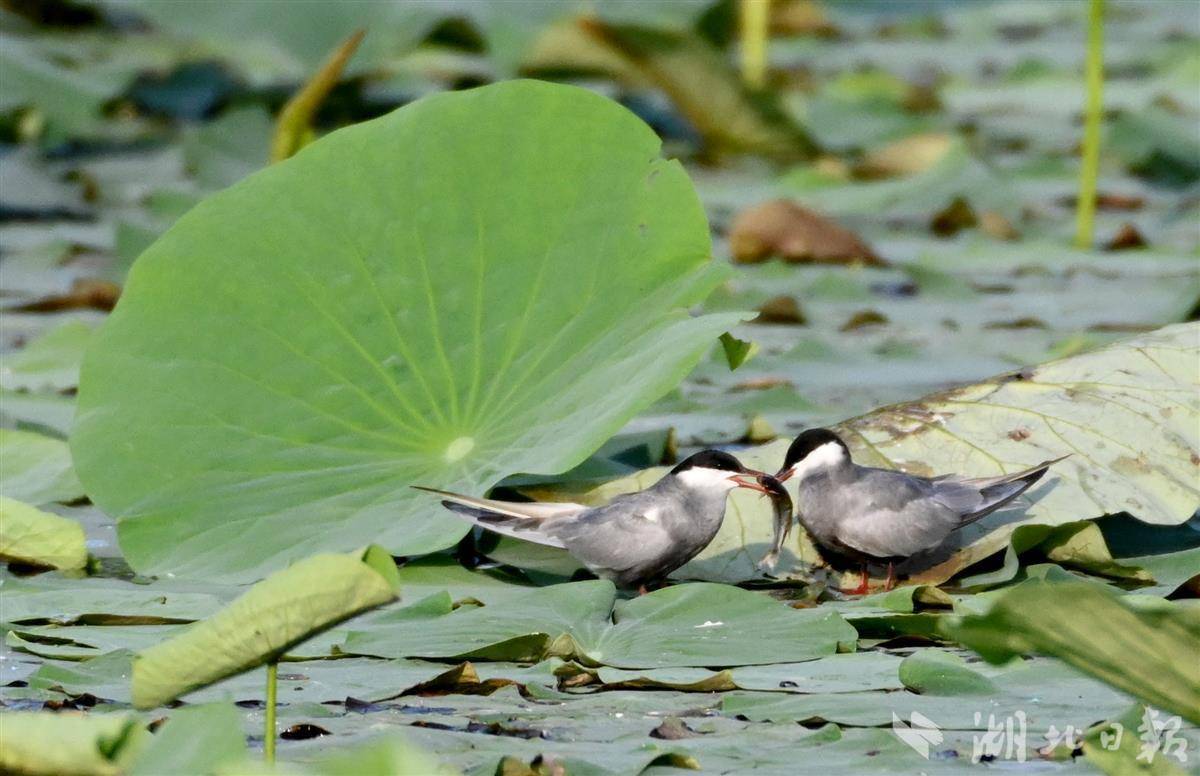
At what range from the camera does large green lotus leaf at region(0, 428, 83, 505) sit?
255 cm

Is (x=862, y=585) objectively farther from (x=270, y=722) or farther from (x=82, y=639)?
(x=270, y=722)

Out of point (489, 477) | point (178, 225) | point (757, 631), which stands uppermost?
point (178, 225)

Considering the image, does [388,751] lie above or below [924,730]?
above

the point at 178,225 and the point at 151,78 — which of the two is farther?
the point at 151,78

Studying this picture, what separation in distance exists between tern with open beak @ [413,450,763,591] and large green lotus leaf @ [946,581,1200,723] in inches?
42.0

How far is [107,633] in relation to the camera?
1.96 m

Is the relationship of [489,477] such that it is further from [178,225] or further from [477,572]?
[178,225]

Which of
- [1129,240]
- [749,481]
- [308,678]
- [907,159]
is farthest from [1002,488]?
[907,159]

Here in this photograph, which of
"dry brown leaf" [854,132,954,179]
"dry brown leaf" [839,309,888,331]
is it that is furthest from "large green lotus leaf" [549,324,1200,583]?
"dry brown leaf" [854,132,954,179]

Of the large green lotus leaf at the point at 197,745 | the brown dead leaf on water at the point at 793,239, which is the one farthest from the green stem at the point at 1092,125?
the large green lotus leaf at the point at 197,745

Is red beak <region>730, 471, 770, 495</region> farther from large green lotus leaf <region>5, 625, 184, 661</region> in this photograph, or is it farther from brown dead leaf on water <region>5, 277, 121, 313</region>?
brown dead leaf on water <region>5, 277, 121, 313</region>

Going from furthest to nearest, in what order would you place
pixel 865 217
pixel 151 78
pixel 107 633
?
pixel 151 78 < pixel 865 217 < pixel 107 633

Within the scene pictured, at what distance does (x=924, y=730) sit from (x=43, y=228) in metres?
3.88

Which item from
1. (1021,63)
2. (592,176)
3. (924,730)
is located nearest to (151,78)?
(1021,63)
